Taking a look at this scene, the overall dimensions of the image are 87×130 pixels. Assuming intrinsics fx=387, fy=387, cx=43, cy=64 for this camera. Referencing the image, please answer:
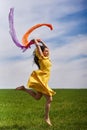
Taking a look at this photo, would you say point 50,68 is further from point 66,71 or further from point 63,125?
point 63,125

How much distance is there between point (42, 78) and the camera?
7.10ft

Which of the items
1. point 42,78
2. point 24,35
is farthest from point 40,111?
point 24,35

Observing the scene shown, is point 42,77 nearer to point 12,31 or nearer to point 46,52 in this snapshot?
point 46,52

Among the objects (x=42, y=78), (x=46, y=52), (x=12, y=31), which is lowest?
(x=42, y=78)

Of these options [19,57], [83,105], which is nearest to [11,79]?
[19,57]

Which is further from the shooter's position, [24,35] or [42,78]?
[24,35]

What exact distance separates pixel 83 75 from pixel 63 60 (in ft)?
0.50

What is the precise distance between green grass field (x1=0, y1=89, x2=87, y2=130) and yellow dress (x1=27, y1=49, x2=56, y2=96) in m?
0.19

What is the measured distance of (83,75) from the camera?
7.66 feet

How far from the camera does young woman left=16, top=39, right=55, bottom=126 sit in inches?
84.9

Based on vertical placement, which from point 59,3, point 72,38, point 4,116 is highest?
point 59,3

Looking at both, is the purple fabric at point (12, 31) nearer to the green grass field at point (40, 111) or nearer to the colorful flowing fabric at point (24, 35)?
the colorful flowing fabric at point (24, 35)

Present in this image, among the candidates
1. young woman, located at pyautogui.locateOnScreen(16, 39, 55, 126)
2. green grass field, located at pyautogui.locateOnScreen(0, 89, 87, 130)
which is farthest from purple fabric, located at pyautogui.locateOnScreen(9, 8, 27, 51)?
green grass field, located at pyautogui.locateOnScreen(0, 89, 87, 130)

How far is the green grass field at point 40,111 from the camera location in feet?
7.00
